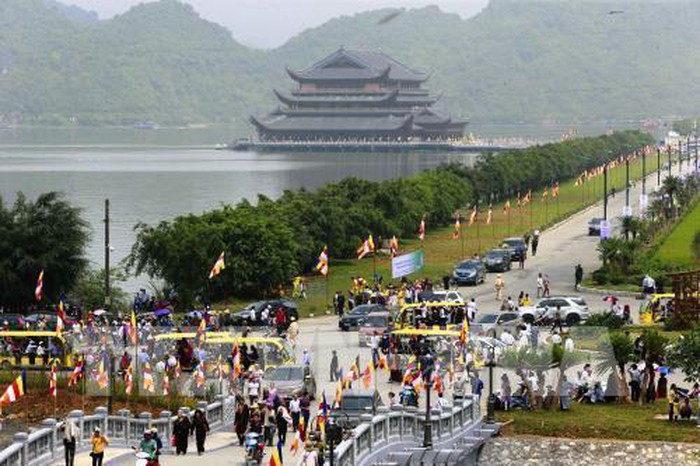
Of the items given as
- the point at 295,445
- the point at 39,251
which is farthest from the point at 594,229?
the point at 295,445

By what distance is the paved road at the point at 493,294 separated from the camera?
1156 inches

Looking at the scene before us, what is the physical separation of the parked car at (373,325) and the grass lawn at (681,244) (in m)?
20.8

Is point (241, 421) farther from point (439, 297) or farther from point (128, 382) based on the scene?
point (439, 297)

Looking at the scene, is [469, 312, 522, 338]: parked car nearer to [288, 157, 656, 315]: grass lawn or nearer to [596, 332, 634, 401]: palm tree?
[596, 332, 634, 401]: palm tree

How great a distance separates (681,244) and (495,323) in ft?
99.4

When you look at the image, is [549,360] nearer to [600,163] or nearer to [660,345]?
[660,345]

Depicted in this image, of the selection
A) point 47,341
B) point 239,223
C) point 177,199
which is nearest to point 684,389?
point 47,341

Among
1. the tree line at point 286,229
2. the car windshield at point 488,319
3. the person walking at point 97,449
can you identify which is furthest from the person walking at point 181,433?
the tree line at point 286,229

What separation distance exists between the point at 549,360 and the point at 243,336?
758 centimetres

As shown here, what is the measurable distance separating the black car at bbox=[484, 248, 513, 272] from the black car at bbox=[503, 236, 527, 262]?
88 cm

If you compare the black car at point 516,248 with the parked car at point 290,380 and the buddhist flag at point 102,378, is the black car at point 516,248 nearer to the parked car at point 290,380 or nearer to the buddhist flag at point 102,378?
the parked car at point 290,380

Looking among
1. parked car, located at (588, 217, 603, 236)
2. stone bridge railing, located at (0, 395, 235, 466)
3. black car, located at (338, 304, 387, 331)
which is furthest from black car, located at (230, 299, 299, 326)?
parked car, located at (588, 217, 603, 236)

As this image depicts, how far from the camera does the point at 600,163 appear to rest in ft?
516

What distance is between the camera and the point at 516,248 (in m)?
69.4
